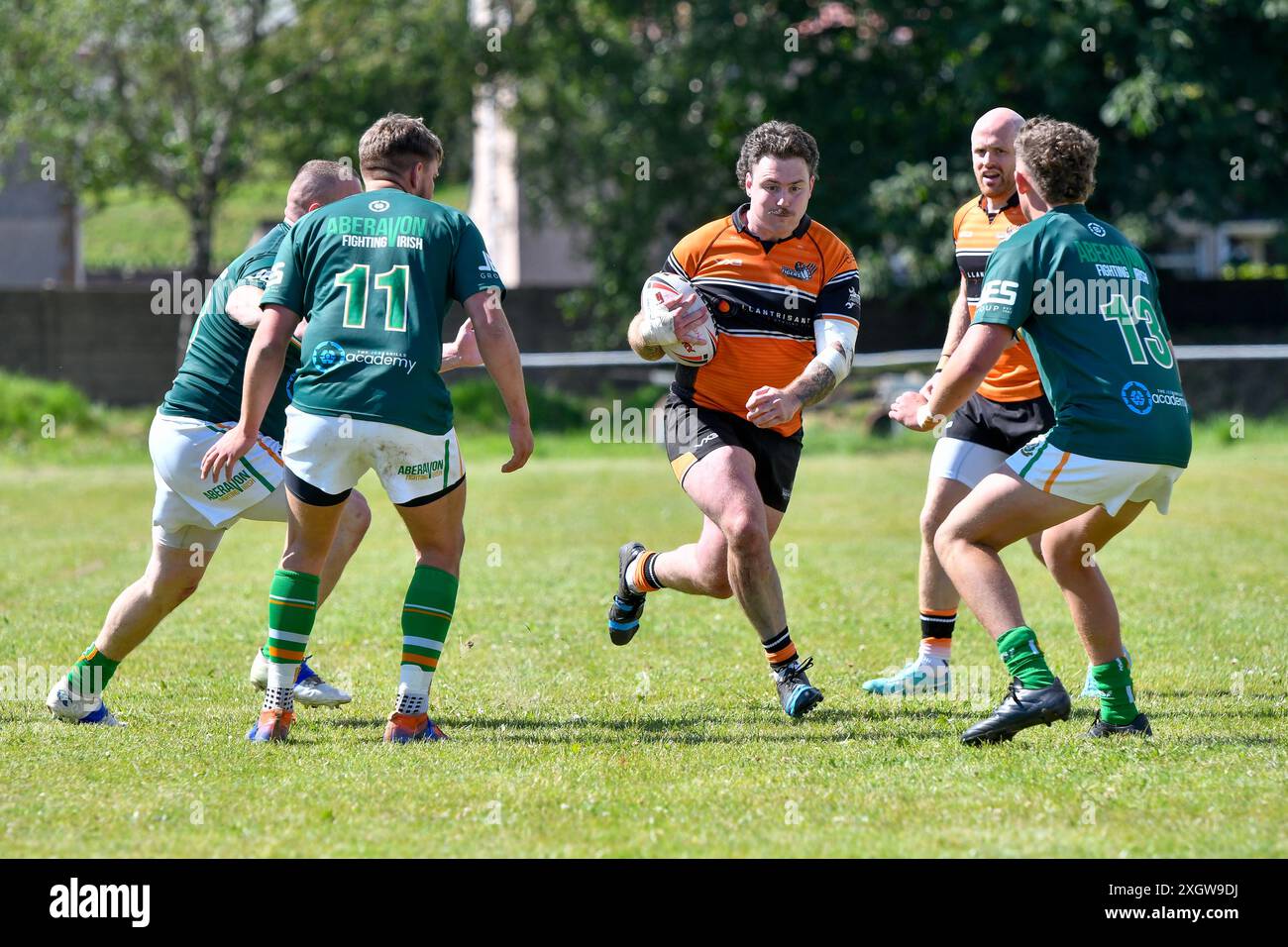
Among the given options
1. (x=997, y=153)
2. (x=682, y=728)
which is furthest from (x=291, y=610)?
(x=997, y=153)

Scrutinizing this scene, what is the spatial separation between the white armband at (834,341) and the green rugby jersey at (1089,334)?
96 cm

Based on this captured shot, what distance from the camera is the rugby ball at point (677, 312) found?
20.0 feet

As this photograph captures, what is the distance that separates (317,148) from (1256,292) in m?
17.4

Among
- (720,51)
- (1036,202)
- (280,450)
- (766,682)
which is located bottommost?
(766,682)

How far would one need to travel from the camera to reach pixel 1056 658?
287 inches

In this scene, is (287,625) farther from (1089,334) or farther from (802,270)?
(1089,334)

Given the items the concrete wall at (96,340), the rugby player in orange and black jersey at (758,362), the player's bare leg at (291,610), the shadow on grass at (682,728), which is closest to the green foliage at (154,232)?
the concrete wall at (96,340)

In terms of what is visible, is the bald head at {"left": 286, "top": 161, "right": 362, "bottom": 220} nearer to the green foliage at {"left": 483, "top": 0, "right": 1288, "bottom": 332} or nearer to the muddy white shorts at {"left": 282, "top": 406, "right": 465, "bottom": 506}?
the muddy white shorts at {"left": 282, "top": 406, "right": 465, "bottom": 506}

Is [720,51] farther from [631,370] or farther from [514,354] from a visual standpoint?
[514,354]

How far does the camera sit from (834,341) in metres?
6.23

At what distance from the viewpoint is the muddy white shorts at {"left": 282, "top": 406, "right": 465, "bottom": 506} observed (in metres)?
5.30

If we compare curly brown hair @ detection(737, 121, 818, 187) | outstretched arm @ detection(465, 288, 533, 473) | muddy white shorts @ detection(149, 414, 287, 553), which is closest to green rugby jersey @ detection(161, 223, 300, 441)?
muddy white shorts @ detection(149, 414, 287, 553)

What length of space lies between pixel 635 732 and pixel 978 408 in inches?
83.2
